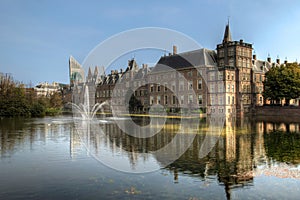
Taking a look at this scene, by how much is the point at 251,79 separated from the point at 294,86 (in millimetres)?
11945

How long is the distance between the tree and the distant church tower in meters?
6.06

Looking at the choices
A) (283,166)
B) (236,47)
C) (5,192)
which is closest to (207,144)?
(283,166)

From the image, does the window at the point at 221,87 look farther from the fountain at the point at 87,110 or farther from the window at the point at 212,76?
the fountain at the point at 87,110

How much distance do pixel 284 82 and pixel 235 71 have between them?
1068 centimetres

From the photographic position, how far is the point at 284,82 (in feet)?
185

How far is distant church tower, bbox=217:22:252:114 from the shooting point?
6109cm

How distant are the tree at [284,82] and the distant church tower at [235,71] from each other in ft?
19.9

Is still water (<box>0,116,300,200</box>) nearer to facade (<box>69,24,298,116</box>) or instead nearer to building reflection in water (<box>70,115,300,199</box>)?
building reflection in water (<box>70,115,300,199</box>)

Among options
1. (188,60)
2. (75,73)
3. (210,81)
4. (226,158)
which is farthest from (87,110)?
(75,73)

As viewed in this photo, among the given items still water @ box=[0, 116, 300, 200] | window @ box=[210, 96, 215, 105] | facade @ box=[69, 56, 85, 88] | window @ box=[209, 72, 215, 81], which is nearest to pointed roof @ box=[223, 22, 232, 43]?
window @ box=[209, 72, 215, 81]

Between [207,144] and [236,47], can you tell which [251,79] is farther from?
[207,144]

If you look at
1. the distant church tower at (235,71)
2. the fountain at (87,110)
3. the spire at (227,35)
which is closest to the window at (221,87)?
the distant church tower at (235,71)

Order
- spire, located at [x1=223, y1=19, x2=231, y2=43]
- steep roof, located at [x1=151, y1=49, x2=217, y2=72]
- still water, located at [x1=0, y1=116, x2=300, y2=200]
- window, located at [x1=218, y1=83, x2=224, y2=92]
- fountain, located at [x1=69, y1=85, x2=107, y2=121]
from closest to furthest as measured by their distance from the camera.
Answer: still water, located at [x1=0, y1=116, x2=300, y2=200], fountain, located at [x1=69, y1=85, x2=107, y2=121], window, located at [x1=218, y1=83, x2=224, y2=92], steep roof, located at [x1=151, y1=49, x2=217, y2=72], spire, located at [x1=223, y1=19, x2=231, y2=43]

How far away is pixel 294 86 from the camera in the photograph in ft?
182
